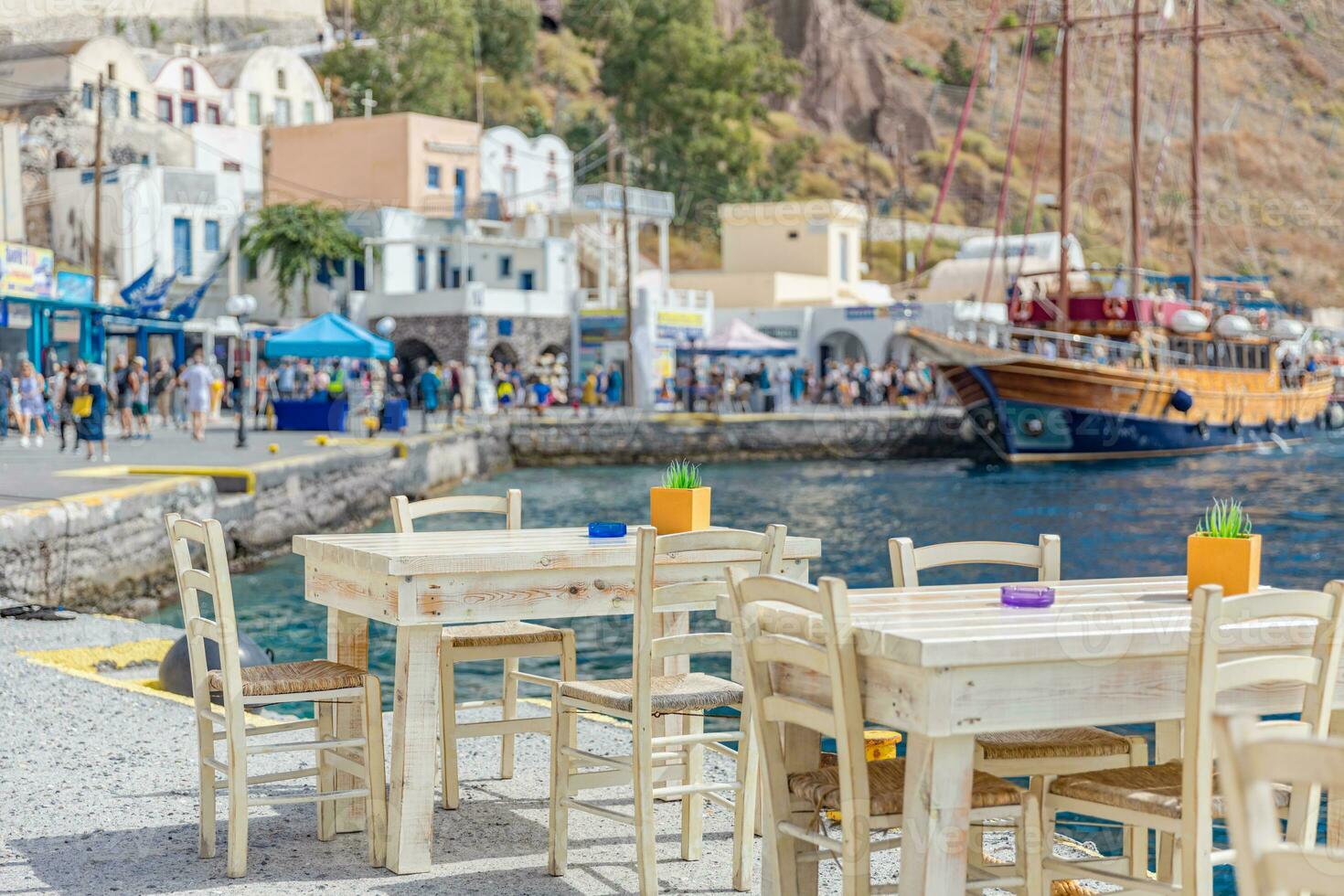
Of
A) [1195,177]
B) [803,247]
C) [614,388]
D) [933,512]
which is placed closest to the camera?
[933,512]

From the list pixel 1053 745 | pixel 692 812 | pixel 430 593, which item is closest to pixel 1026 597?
pixel 1053 745

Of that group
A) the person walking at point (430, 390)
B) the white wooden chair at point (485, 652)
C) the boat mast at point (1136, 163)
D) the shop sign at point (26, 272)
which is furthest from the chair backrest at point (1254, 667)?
the boat mast at point (1136, 163)

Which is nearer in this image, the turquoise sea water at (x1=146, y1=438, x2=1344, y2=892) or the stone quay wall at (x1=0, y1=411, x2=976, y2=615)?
the stone quay wall at (x1=0, y1=411, x2=976, y2=615)

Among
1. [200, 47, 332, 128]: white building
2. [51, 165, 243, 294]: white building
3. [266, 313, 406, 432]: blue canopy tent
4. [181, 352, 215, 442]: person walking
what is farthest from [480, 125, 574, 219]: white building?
[181, 352, 215, 442]: person walking

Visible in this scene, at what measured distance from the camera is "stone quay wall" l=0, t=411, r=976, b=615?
15.3m

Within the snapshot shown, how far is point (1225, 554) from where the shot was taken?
457 centimetres

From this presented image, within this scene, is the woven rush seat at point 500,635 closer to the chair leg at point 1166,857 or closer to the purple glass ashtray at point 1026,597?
the purple glass ashtray at point 1026,597

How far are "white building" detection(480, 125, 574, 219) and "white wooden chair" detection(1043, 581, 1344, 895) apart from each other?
180 ft

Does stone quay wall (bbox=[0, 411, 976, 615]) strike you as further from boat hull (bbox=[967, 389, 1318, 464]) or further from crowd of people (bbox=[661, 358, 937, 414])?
crowd of people (bbox=[661, 358, 937, 414])

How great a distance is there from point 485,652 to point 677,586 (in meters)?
1.25

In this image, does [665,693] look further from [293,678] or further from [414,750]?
[293,678]

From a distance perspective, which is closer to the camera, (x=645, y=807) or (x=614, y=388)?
(x=645, y=807)

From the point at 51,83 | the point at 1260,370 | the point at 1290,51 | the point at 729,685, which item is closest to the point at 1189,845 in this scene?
the point at 729,685

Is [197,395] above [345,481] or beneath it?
above
